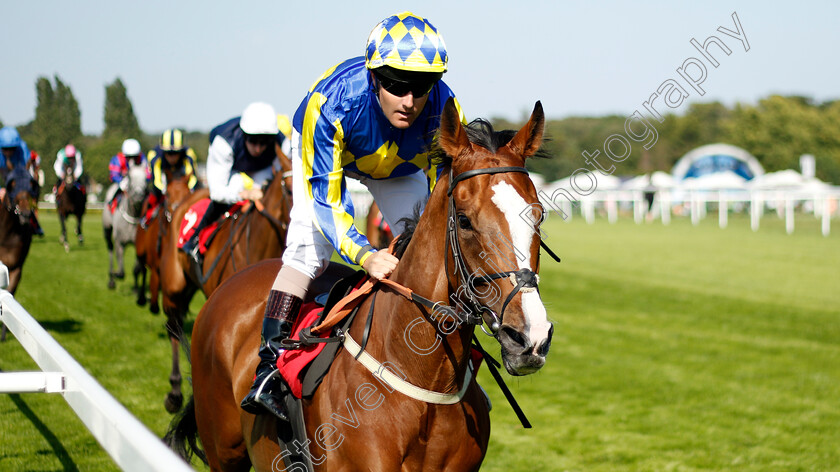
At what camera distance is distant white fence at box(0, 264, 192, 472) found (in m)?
1.40

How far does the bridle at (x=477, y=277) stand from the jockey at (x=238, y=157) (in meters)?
4.04

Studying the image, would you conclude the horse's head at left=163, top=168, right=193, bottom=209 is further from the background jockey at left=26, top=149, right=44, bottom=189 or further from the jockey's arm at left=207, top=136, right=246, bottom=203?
the jockey's arm at left=207, top=136, right=246, bottom=203

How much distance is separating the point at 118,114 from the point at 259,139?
9.37m

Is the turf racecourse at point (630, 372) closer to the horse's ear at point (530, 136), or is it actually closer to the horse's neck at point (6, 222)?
the horse's ear at point (530, 136)

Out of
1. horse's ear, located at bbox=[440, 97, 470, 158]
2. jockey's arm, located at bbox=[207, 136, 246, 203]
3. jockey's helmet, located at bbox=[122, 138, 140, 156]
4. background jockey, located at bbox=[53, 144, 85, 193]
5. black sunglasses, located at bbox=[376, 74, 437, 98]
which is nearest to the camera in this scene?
horse's ear, located at bbox=[440, 97, 470, 158]

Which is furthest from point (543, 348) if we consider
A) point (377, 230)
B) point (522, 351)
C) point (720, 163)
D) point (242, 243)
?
point (720, 163)

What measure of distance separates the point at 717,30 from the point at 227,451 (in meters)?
2.96

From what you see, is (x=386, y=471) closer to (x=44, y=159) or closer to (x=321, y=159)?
(x=321, y=159)

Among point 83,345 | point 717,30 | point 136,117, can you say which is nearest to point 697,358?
point 717,30

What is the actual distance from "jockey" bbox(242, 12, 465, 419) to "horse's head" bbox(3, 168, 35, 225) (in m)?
6.20

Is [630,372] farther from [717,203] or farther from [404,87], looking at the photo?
[717,203]

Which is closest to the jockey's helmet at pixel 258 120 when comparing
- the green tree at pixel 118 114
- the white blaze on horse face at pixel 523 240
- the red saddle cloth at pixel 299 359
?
the red saddle cloth at pixel 299 359

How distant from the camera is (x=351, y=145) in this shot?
2795mm

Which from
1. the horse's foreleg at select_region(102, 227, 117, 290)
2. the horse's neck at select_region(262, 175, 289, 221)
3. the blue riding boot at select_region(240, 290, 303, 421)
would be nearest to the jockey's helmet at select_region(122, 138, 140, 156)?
the horse's foreleg at select_region(102, 227, 117, 290)
